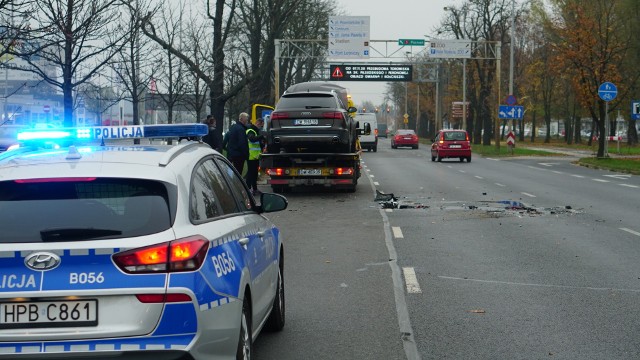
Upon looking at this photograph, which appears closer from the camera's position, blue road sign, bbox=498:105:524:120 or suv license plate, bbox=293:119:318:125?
suv license plate, bbox=293:119:318:125

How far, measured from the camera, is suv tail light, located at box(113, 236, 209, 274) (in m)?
4.45

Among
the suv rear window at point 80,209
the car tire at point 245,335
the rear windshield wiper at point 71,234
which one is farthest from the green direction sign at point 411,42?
the rear windshield wiper at point 71,234

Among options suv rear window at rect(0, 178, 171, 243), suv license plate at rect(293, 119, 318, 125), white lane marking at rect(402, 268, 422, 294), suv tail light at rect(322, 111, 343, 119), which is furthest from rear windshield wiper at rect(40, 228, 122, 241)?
suv tail light at rect(322, 111, 343, 119)

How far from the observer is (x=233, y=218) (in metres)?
5.72

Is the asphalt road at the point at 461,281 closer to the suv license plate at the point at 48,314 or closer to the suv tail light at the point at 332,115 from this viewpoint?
the suv license plate at the point at 48,314

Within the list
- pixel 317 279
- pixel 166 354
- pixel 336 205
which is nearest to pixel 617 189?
pixel 336 205

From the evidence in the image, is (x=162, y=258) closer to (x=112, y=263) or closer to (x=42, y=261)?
(x=112, y=263)

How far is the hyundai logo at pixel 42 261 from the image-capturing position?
4387 millimetres

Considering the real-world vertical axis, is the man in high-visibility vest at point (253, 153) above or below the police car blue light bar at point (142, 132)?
below

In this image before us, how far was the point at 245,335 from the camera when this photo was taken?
17.7 feet

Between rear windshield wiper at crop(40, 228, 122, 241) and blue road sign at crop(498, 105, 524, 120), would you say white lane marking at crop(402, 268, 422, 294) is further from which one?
blue road sign at crop(498, 105, 524, 120)

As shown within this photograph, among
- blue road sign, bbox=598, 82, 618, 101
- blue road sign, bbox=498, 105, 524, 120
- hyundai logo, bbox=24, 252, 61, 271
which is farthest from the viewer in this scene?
blue road sign, bbox=498, 105, 524, 120

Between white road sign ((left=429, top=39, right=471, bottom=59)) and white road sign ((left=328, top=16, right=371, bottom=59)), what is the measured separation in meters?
4.45

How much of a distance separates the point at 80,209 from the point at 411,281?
5.71 metres
